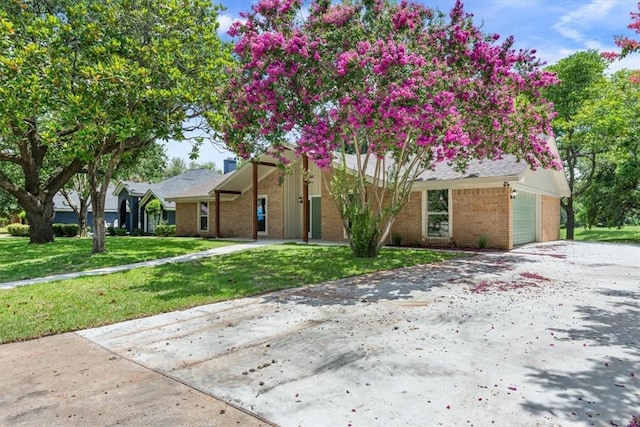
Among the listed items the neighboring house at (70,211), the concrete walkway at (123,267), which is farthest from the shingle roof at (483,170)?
the neighboring house at (70,211)

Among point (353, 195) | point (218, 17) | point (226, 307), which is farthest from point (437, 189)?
point (226, 307)

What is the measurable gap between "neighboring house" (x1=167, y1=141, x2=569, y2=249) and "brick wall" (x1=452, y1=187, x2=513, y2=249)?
1.2 inches

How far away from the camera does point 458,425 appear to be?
9.42 ft

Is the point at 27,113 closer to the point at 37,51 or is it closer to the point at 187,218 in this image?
the point at 37,51

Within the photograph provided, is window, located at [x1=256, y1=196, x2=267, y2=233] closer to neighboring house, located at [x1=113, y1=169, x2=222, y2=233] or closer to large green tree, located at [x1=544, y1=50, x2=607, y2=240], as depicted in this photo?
neighboring house, located at [x1=113, y1=169, x2=222, y2=233]

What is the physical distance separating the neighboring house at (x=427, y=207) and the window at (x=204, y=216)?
0.19ft

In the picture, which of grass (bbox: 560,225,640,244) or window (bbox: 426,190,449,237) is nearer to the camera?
window (bbox: 426,190,449,237)

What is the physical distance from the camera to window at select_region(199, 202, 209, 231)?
24172 millimetres

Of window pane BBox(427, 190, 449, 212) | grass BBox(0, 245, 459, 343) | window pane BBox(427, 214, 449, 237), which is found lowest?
grass BBox(0, 245, 459, 343)

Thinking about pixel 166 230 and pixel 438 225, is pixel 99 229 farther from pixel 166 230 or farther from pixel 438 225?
pixel 166 230

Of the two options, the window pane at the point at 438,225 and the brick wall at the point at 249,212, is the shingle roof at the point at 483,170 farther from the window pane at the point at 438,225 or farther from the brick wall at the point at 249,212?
the brick wall at the point at 249,212

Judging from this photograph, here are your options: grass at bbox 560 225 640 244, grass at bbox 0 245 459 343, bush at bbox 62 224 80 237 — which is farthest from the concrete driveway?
bush at bbox 62 224 80 237

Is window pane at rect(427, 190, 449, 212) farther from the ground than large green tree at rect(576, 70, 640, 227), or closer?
closer

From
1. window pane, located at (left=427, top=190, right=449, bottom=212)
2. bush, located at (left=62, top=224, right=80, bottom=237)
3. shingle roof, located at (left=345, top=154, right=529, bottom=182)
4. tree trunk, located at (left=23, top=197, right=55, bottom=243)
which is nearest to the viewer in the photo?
shingle roof, located at (left=345, top=154, right=529, bottom=182)
